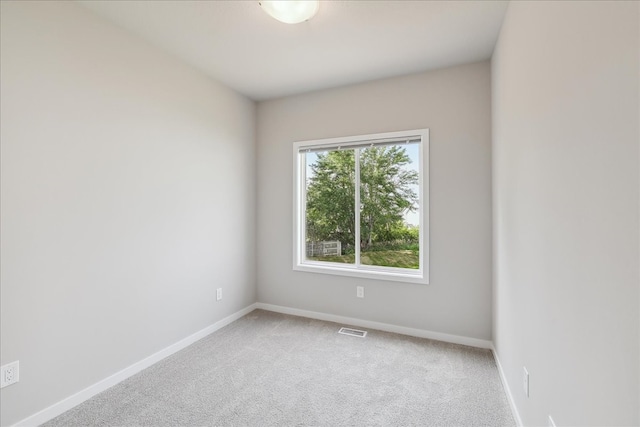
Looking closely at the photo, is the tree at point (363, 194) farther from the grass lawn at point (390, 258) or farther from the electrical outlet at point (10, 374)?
the electrical outlet at point (10, 374)

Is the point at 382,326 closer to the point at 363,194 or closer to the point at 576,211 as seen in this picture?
the point at 363,194

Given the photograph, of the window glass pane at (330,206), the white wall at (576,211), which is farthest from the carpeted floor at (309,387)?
the window glass pane at (330,206)

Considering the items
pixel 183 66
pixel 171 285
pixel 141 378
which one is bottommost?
pixel 141 378

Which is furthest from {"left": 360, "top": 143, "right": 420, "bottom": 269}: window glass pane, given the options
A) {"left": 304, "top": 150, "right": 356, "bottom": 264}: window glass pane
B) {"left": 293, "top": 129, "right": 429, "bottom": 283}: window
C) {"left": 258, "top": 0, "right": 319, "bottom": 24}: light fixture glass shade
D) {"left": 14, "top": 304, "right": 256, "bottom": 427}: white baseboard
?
{"left": 14, "top": 304, "right": 256, "bottom": 427}: white baseboard

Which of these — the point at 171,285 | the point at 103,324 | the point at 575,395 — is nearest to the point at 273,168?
the point at 171,285

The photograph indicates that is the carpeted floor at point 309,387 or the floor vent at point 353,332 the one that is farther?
the floor vent at point 353,332

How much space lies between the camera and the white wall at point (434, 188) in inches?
103

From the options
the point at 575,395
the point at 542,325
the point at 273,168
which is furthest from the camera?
the point at 273,168

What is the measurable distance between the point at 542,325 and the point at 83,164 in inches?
106

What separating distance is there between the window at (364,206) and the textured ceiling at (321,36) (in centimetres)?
69

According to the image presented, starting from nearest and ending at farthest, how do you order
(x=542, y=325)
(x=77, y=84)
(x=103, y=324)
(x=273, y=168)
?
1. (x=542, y=325)
2. (x=77, y=84)
3. (x=103, y=324)
4. (x=273, y=168)

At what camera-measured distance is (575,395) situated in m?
0.95

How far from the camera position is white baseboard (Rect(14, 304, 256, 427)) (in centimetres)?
169

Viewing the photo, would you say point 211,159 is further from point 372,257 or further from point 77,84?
point 372,257
